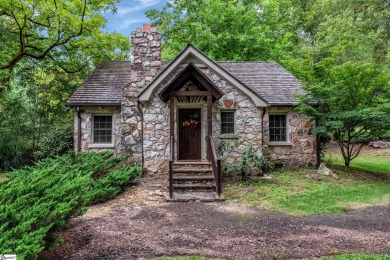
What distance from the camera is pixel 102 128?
11.5 m

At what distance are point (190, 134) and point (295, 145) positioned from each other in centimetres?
462

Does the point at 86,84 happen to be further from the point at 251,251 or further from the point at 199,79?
the point at 251,251

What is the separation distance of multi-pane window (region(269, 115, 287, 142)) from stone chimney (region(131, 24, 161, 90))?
5384mm

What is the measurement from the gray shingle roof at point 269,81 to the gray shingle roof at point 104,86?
5011 millimetres

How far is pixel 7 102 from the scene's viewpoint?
522 inches

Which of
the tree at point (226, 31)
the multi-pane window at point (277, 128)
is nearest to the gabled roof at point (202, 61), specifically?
the multi-pane window at point (277, 128)

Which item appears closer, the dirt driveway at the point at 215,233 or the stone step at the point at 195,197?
the dirt driveway at the point at 215,233

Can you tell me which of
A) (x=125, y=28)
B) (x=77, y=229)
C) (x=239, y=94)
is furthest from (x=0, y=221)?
(x=125, y=28)

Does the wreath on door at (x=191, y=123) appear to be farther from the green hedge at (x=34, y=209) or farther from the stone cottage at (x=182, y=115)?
the green hedge at (x=34, y=209)

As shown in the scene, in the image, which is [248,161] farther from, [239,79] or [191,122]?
[239,79]

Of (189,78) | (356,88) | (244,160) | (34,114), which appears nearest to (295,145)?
(356,88)

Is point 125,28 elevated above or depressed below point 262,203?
above

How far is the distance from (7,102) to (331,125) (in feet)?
48.5

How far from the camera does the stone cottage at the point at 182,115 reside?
9742 millimetres
